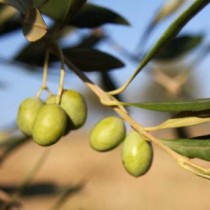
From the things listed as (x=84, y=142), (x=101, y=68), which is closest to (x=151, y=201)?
(x=84, y=142)

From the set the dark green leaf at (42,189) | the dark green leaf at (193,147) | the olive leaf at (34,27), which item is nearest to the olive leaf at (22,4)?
the olive leaf at (34,27)

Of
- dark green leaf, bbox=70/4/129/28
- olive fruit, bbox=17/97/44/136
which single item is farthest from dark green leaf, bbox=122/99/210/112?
dark green leaf, bbox=70/4/129/28

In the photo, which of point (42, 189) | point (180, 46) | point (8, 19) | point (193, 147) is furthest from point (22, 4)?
point (42, 189)

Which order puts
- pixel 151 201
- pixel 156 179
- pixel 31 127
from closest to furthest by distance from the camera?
pixel 31 127 → pixel 151 201 → pixel 156 179

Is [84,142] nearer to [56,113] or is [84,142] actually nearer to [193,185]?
[193,185]

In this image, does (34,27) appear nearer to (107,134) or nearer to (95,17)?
(107,134)

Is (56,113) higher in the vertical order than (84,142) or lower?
higher

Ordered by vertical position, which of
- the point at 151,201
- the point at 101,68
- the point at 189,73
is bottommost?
the point at 151,201
